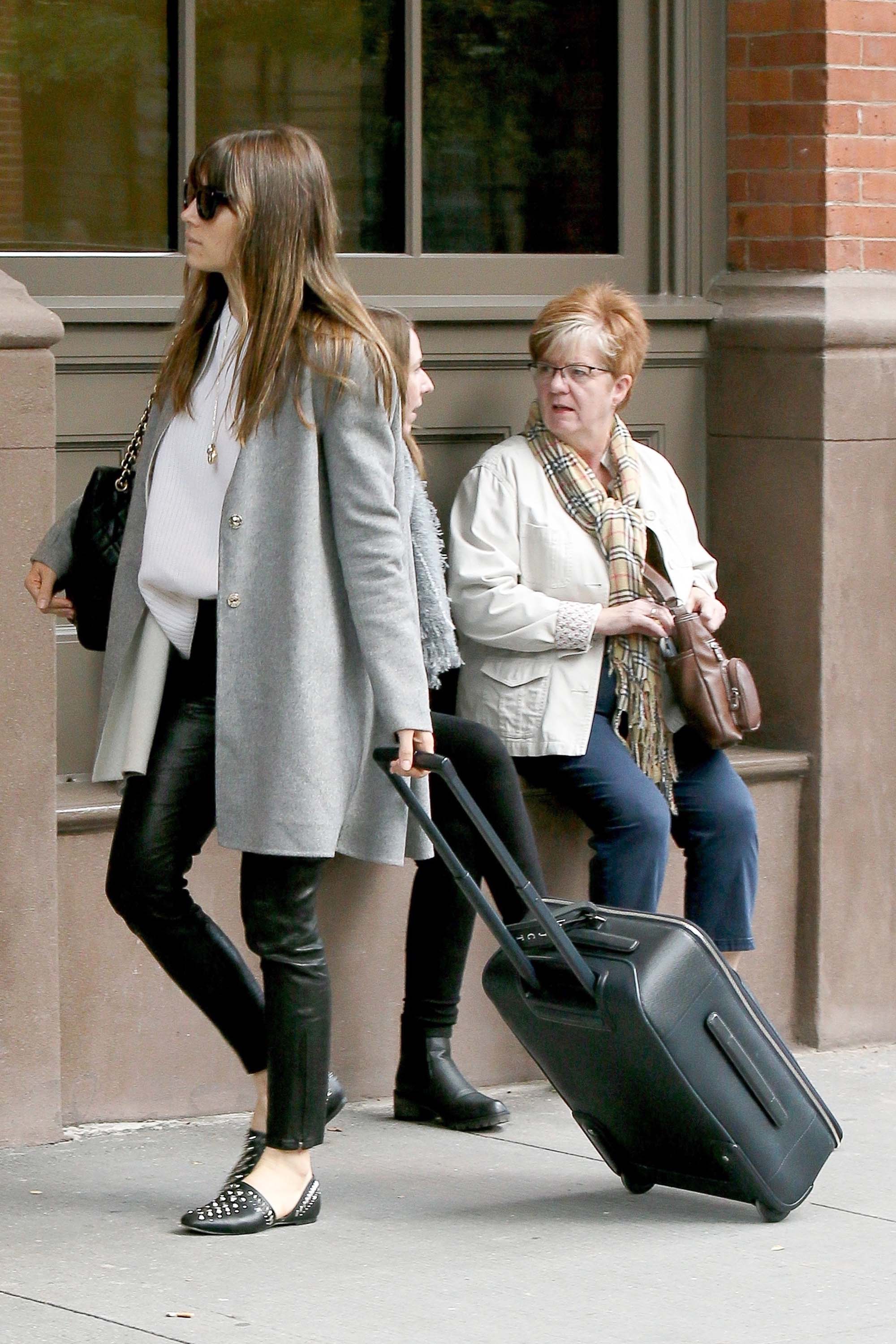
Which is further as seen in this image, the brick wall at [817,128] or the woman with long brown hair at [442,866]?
the brick wall at [817,128]

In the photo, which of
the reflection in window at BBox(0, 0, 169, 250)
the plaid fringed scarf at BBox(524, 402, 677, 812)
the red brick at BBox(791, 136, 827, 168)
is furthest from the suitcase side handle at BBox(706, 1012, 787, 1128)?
the red brick at BBox(791, 136, 827, 168)

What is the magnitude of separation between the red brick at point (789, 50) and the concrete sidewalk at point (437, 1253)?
2.81m

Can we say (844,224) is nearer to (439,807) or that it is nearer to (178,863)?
(439,807)

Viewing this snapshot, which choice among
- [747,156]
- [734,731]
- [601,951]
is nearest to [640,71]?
[747,156]

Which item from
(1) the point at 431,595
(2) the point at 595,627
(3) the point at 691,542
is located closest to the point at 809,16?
(3) the point at 691,542

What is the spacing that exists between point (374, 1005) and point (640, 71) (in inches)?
104

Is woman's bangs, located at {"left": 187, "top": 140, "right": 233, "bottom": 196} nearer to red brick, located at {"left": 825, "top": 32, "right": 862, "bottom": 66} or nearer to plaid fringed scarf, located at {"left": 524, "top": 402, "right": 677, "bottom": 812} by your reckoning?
plaid fringed scarf, located at {"left": 524, "top": 402, "right": 677, "bottom": 812}

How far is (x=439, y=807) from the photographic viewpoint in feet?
16.3

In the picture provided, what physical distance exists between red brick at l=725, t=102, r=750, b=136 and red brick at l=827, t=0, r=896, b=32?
1.10 ft

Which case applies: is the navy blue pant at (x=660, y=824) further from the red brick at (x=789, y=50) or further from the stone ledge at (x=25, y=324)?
the red brick at (x=789, y=50)

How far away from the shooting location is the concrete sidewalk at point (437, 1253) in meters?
3.73

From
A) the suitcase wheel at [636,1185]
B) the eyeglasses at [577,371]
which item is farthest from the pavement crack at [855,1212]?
the eyeglasses at [577,371]

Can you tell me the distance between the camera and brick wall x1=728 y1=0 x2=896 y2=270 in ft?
19.4

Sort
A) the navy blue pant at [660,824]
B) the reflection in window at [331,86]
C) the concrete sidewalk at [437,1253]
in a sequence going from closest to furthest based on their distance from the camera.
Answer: the concrete sidewalk at [437,1253], the navy blue pant at [660,824], the reflection in window at [331,86]
